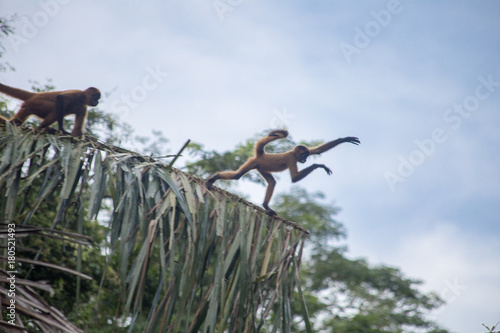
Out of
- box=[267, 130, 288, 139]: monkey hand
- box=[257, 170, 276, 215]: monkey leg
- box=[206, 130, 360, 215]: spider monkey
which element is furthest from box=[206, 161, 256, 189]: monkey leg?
box=[267, 130, 288, 139]: monkey hand

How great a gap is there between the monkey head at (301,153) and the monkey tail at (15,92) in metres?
2.75

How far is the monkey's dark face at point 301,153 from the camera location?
5.16 meters

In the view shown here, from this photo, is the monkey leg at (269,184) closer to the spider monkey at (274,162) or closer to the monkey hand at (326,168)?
the spider monkey at (274,162)

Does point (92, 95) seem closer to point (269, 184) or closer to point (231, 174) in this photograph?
point (231, 174)

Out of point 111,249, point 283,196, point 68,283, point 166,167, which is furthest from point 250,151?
point 283,196

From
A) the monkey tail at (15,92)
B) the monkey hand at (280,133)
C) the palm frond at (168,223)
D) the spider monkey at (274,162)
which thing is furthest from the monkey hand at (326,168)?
the monkey tail at (15,92)

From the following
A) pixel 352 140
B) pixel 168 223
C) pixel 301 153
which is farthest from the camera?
pixel 301 153

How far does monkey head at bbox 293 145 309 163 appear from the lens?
16.9 feet

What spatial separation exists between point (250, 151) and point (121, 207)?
19.8 ft

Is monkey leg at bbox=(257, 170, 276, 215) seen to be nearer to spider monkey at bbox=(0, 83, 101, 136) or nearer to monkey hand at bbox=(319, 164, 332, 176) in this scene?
monkey hand at bbox=(319, 164, 332, 176)

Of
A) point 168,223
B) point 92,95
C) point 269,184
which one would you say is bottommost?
point 168,223

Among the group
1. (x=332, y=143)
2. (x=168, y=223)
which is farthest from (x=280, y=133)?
(x=168, y=223)

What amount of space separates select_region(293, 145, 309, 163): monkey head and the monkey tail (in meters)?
2.75

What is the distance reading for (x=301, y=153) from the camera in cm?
521
